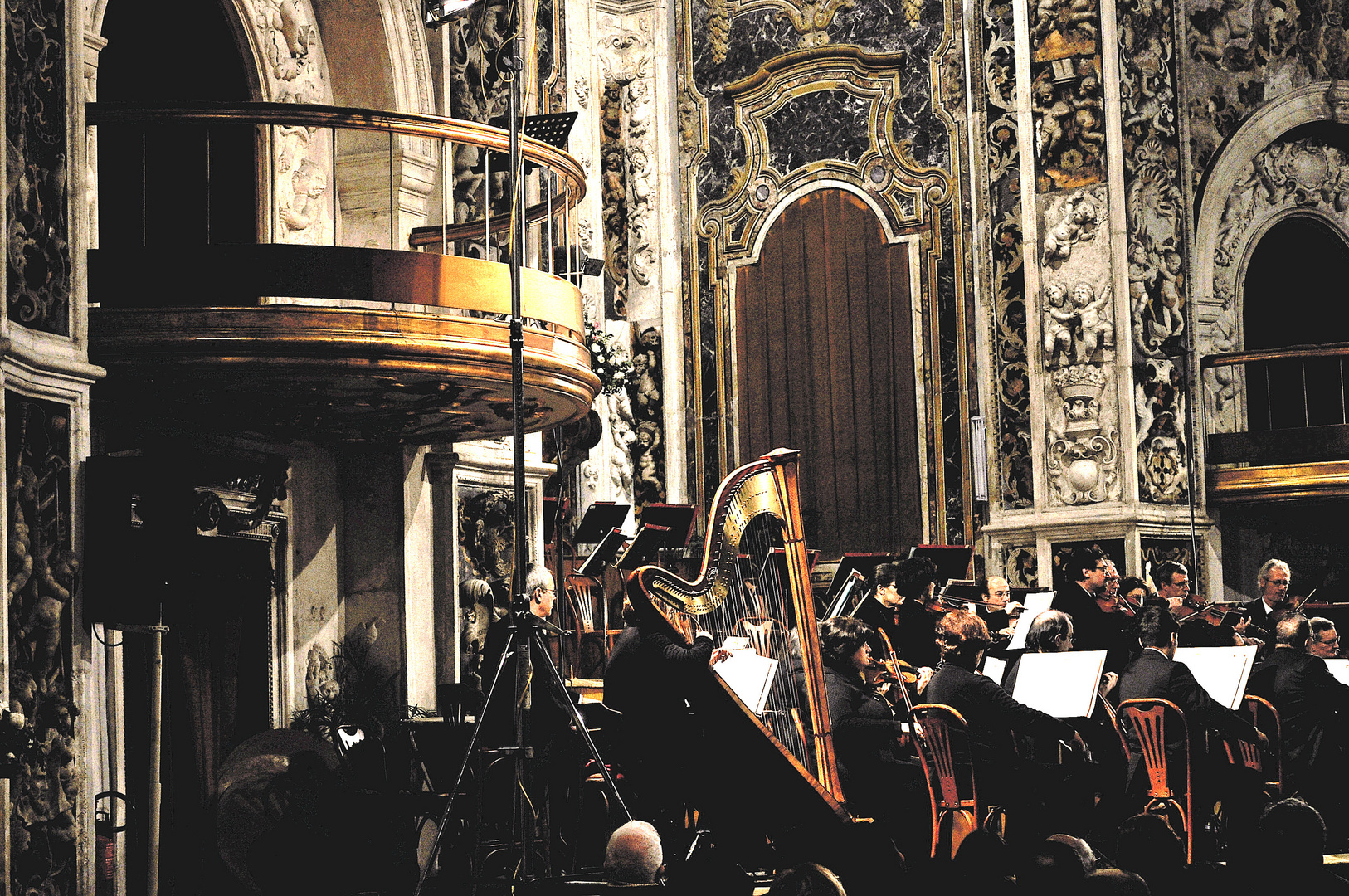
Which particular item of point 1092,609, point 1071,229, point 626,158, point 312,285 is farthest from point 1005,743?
point 626,158

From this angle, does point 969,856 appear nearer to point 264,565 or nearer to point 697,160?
point 264,565

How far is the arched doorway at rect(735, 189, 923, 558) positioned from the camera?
51.6 ft

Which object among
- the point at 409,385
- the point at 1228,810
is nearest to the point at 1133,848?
the point at 1228,810

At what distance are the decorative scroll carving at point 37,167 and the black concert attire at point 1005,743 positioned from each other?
443 centimetres

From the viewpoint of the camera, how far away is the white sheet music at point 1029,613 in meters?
9.84

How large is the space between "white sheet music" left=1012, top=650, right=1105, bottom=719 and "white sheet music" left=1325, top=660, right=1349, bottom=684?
6.56 feet

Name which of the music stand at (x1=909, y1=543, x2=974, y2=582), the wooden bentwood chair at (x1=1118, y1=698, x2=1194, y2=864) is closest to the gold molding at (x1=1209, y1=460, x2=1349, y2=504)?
the music stand at (x1=909, y1=543, x2=974, y2=582)

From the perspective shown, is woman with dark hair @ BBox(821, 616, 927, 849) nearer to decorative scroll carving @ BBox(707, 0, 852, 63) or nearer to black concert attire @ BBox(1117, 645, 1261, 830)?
black concert attire @ BBox(1117, 645, 1261, 830)

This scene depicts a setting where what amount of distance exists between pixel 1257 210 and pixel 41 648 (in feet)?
39.3

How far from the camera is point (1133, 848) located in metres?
4.09

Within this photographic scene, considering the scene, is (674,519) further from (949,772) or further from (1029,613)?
(949,772)

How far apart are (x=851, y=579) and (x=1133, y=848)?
6003 mm

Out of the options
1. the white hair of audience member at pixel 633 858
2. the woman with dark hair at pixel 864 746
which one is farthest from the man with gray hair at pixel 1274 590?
the white hair of audience member at pixel 633 858

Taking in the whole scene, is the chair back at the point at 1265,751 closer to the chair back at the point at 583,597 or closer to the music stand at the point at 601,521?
the music stand at the point at 601,521
